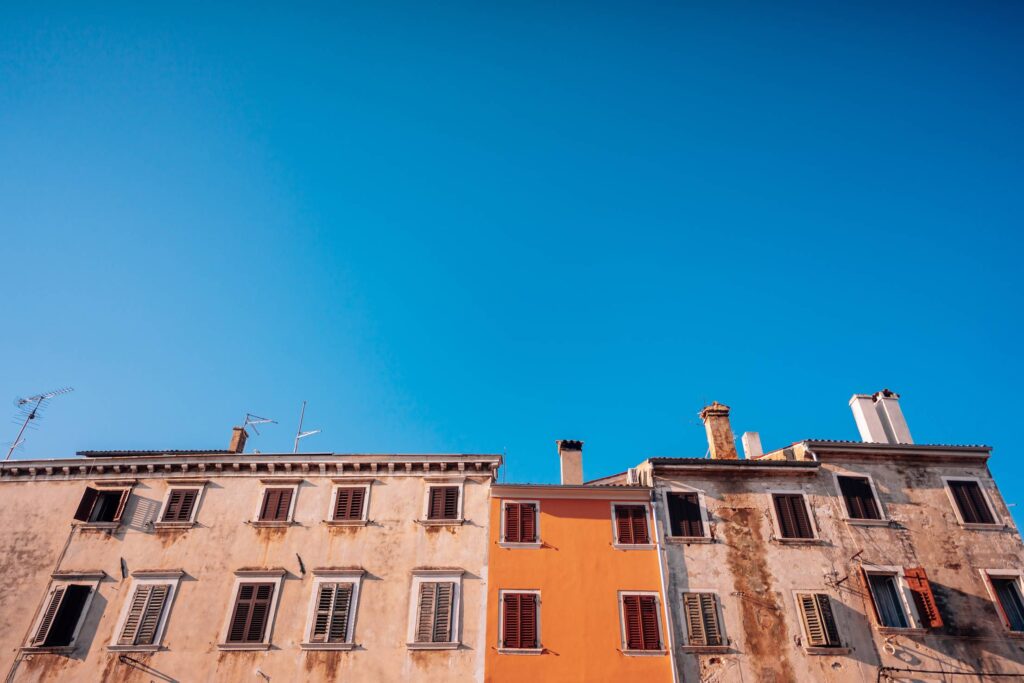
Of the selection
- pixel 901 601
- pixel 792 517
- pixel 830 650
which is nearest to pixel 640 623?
pixel 830 650

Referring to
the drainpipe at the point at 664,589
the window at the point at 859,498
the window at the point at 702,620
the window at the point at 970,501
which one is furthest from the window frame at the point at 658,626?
the window at the point at 970,501

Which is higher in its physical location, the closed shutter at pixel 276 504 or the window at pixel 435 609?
the closed shutter at pixel 276 504

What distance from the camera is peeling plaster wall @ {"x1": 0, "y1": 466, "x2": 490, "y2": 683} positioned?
21625 mm

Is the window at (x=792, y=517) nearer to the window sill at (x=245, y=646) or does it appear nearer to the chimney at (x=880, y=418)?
the chimney at (x=880, y=418)

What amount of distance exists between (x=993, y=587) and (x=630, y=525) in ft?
43.6

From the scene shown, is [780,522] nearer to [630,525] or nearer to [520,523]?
[630,525]

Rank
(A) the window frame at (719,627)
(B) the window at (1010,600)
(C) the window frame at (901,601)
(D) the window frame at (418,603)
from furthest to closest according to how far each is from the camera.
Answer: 1. (B) the window at (1010,600)
2. (C) the window frame at (901,601)
3. (D) the window frame at (418,603)
4. (A) the window frame at (719,627)

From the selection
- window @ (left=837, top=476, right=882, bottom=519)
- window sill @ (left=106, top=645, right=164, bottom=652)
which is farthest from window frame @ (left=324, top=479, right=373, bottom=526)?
window @ (left=837, top=476, right=882, bottom=519)

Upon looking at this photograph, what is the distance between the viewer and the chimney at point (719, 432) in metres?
27.1

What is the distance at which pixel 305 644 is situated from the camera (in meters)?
21.9

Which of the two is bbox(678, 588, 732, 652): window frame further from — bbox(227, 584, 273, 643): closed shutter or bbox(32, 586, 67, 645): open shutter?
bbox(32, 586, 67, 645): open shutter

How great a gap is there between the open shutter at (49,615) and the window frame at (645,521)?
20.3 m

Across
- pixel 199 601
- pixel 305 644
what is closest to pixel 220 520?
pixel 199 601

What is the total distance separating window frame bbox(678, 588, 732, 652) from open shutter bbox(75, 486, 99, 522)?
22856mm
